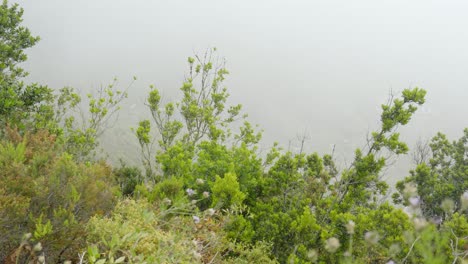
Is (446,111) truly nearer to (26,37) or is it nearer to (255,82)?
(255,82)

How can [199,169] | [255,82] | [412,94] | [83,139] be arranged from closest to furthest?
[412,94], [199,169], [83,139], [255,82]

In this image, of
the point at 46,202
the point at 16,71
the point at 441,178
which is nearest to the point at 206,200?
the point at 46,202

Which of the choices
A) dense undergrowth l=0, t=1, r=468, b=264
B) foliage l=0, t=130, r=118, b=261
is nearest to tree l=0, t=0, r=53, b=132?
dense undergrowth l=0, t=1, r=468, b=264

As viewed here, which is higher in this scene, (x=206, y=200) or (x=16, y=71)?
(x=16, y=71)

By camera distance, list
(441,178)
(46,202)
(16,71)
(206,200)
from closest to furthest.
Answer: (46,202) < (206,200) < (16,71) < (441,178)

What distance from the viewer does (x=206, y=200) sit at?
7395mm

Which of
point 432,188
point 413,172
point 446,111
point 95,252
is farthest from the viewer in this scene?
point 446,111

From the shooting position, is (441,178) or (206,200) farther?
(441,178)

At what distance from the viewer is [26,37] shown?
36.5ft

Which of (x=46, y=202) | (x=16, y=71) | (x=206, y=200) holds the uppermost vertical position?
(x=16, y=71)

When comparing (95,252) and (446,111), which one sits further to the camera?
(446,111)

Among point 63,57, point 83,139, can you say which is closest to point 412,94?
point 83,139

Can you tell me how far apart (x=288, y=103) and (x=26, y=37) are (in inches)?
6162

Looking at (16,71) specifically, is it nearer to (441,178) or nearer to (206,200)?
(206,200)
